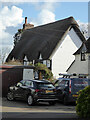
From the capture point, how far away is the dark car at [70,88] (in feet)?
45.9

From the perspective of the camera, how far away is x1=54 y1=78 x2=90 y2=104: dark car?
45.9 ft

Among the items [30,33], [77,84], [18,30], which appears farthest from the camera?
[18,30]

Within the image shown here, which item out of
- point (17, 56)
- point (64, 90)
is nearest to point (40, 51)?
point (17, 56)

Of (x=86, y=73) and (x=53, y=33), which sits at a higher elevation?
(x=53, y=33)

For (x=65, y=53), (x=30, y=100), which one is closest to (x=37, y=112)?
(x=30, y=100)

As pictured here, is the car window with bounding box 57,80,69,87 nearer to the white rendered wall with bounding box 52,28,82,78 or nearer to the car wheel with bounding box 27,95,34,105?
the car wheel with bounding box 27,95,34,105

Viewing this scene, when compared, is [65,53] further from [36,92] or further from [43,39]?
[36,92]

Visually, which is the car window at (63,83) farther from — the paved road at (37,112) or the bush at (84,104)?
the bush at (84,104)

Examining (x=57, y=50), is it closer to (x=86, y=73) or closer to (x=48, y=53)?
(x=48, y=53)

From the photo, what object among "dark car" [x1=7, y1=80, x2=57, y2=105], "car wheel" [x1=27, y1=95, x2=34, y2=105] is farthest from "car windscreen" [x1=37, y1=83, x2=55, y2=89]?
"car wheel" [x1=27, y1=95, x2=34, y2=105]

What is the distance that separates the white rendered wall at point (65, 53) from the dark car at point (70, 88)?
22282 millimetres

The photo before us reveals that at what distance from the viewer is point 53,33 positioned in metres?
41.7

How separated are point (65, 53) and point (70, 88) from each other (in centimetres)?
2441

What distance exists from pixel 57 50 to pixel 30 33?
15.0 m
